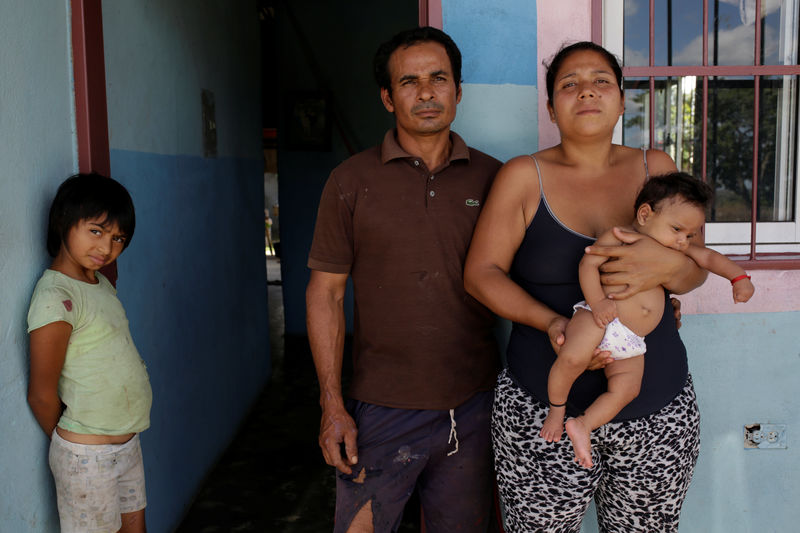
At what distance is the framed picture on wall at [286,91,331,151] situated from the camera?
648 centimetres

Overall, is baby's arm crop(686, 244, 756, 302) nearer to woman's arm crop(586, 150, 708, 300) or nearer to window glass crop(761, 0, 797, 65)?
woman's arm crop(586, 150, 708, 300)

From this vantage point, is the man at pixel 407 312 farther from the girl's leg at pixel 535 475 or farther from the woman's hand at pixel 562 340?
the woman's hand at pixel 562 340

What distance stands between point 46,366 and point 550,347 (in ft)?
4.34

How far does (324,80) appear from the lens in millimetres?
6516

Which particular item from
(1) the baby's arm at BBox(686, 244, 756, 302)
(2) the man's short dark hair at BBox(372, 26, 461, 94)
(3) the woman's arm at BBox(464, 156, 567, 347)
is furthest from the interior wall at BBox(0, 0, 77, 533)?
(1) the baby's arm at BBox(686, 244, 756, 302)

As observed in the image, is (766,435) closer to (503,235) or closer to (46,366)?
(503,235)

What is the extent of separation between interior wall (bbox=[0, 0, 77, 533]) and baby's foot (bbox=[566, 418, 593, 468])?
4.61 ft

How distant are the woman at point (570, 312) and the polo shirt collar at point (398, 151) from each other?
7.8 inches

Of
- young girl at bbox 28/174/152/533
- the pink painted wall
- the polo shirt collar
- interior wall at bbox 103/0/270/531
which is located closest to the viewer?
young girl at bbox 28/174/152/533

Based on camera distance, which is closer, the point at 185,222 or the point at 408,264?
the point at 408,264

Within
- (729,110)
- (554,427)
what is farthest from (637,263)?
(729,110)

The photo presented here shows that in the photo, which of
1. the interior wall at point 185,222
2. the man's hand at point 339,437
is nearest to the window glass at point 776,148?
the man's hand at point 339,437

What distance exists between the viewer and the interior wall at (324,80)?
641cm

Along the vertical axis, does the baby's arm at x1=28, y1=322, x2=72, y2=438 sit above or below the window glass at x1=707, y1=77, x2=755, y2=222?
below
